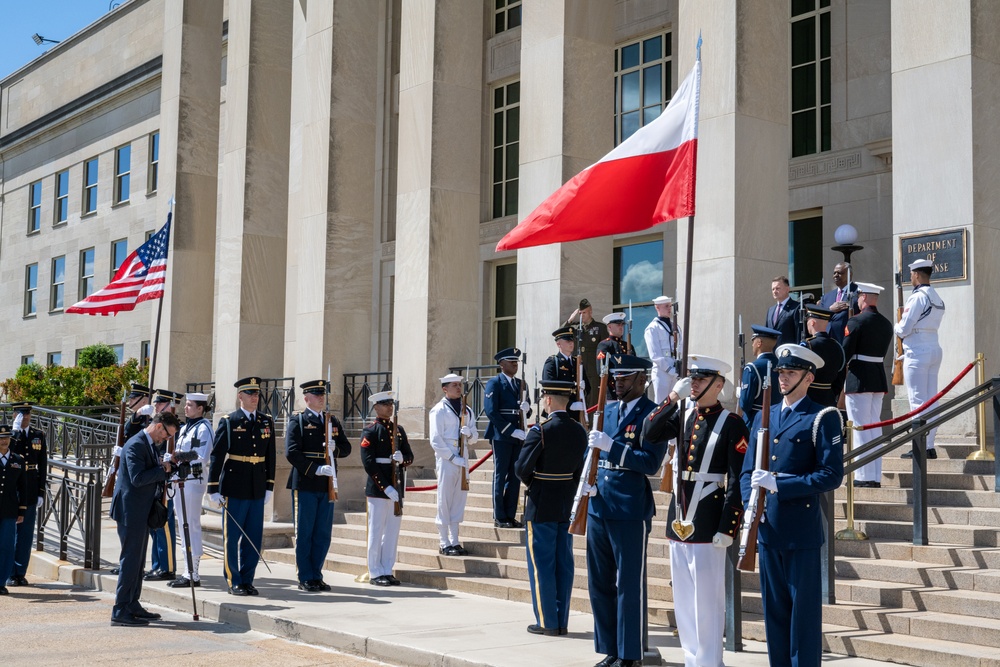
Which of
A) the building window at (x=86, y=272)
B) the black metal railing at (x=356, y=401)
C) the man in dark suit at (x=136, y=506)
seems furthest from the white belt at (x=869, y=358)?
the building window at (x=86, y=272)

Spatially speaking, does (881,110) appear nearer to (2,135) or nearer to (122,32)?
(122,32)

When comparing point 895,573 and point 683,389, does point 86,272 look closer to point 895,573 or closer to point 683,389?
point 895,573

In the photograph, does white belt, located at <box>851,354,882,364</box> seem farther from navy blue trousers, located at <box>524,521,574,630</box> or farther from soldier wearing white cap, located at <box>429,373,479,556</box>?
soldier wearing white cap, located at <box>429,373,479,556</box>

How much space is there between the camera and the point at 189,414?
511 inches

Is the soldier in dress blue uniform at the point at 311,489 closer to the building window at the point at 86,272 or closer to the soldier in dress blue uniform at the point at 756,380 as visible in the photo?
the soldier in dress blue uniform at the point at 756,380

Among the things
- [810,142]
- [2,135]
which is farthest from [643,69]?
[2,135]

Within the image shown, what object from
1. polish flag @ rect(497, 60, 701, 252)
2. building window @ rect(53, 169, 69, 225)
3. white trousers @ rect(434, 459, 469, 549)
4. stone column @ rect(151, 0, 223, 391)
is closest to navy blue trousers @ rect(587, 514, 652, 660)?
polish flag @ rect(497, 60, 701, 252)

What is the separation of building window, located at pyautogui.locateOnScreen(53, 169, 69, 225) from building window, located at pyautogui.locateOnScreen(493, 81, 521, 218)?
2236cm

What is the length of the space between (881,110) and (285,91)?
1147 centimetres

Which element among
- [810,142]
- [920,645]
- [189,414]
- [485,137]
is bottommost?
[920,645]

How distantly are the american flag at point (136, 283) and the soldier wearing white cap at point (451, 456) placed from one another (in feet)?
28.9

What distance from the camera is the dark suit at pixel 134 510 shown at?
410 inches

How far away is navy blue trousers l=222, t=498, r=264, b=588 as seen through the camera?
38.3 feet

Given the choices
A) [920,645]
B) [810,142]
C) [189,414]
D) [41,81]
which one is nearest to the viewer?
[920,645]
